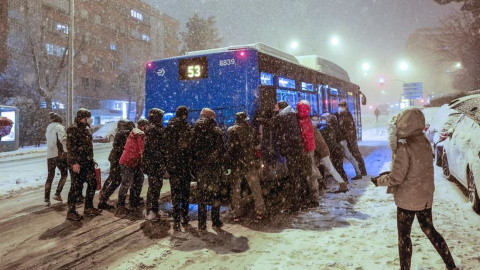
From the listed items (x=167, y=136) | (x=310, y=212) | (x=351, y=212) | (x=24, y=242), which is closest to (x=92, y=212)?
(x=24, y=242)

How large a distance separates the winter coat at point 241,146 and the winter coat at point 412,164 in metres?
2.82

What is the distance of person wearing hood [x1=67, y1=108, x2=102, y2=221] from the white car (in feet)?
22.2

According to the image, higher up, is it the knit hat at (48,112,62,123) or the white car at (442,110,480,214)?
the knit hat at (48,112,62,123)

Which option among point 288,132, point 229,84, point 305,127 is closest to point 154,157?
point 229,84

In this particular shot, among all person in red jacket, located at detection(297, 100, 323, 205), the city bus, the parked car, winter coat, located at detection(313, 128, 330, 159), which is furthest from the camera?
the parked car

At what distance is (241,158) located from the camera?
583cm

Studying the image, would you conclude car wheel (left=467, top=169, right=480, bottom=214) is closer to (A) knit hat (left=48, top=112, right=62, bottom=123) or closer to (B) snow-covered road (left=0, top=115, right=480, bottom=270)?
(B) snow-covered road (left=0, top=115, right=480, bottom=270)

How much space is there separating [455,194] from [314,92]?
4620 mm

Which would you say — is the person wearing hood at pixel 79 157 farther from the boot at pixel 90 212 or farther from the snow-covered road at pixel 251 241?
the snow-covered road at pixel 251 241

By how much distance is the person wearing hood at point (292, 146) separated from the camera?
6453 mm

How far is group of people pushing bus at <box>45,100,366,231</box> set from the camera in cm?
543

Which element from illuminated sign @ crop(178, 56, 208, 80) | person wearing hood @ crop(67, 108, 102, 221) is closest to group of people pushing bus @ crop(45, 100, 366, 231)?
person wearing hood @ crop(67, 108, 102, 221)

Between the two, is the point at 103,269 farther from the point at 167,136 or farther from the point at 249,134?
the point at 249,134

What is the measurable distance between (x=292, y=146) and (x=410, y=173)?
322 cm
